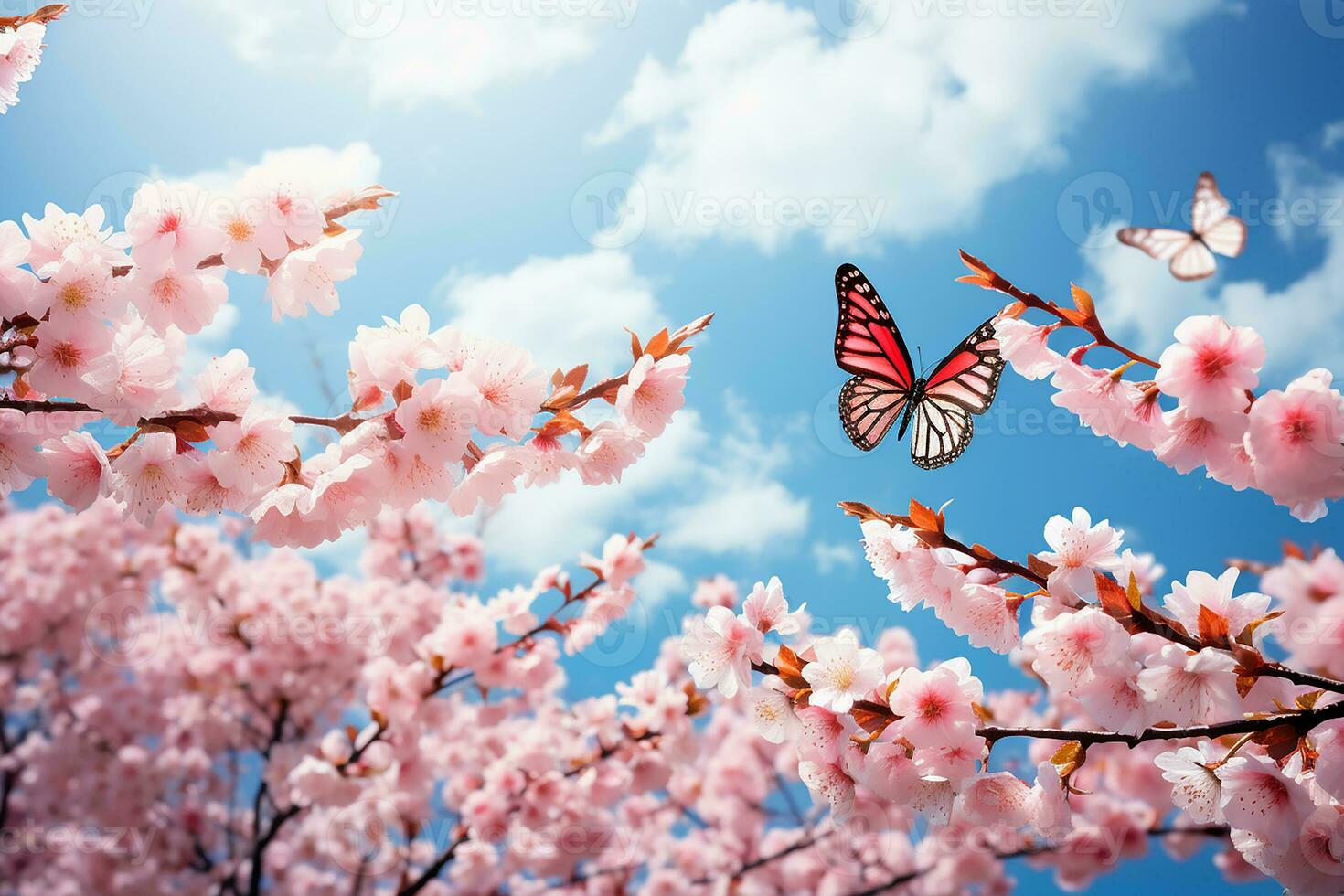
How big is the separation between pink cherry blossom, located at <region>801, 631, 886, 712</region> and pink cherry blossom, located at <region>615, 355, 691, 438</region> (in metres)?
0.64

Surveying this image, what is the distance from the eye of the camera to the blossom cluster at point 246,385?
1.69 m

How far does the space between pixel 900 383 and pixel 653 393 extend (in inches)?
43.1

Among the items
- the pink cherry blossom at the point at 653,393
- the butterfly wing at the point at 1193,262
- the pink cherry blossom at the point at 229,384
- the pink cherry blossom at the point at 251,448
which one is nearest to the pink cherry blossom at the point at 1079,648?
the butterfly wing at the point at 1193,262

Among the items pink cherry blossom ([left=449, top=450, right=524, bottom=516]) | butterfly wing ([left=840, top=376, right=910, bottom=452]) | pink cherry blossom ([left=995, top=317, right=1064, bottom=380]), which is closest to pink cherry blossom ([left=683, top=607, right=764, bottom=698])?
pink cherry blossom ([left=449, top=450, right=524, bottom=516])

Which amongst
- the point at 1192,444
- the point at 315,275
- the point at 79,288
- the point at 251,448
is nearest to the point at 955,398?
the point at 1192,444

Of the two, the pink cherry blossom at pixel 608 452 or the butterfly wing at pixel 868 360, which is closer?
the pink cherry blossom at pixel 608 452

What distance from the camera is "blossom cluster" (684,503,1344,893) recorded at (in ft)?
4.81

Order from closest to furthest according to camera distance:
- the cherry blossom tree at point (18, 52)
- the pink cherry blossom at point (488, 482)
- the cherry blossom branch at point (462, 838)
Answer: the pink cherry blossom at point (488, 482), the cherry blossom tree at point (18, 52), the cherry blossom branch at point (462, 838)

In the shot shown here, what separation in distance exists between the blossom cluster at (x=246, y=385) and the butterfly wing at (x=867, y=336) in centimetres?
85

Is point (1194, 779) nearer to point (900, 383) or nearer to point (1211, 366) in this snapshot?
point (1211, 366)

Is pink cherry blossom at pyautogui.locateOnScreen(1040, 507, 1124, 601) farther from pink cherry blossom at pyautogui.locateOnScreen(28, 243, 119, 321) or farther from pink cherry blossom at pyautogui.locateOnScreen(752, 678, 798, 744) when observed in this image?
pink cherry blossom at pyautogui.locateOnScreen(28, 243, 119, 321)

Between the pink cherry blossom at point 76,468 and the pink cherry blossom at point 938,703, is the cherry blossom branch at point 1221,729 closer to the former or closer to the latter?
the pink cherry blossom at point 938,703

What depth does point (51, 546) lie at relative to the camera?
865 cm

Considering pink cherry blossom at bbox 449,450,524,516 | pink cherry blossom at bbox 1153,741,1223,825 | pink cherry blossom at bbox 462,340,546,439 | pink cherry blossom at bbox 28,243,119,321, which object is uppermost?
pink cherry blossom at bbox 28,243,119,321
